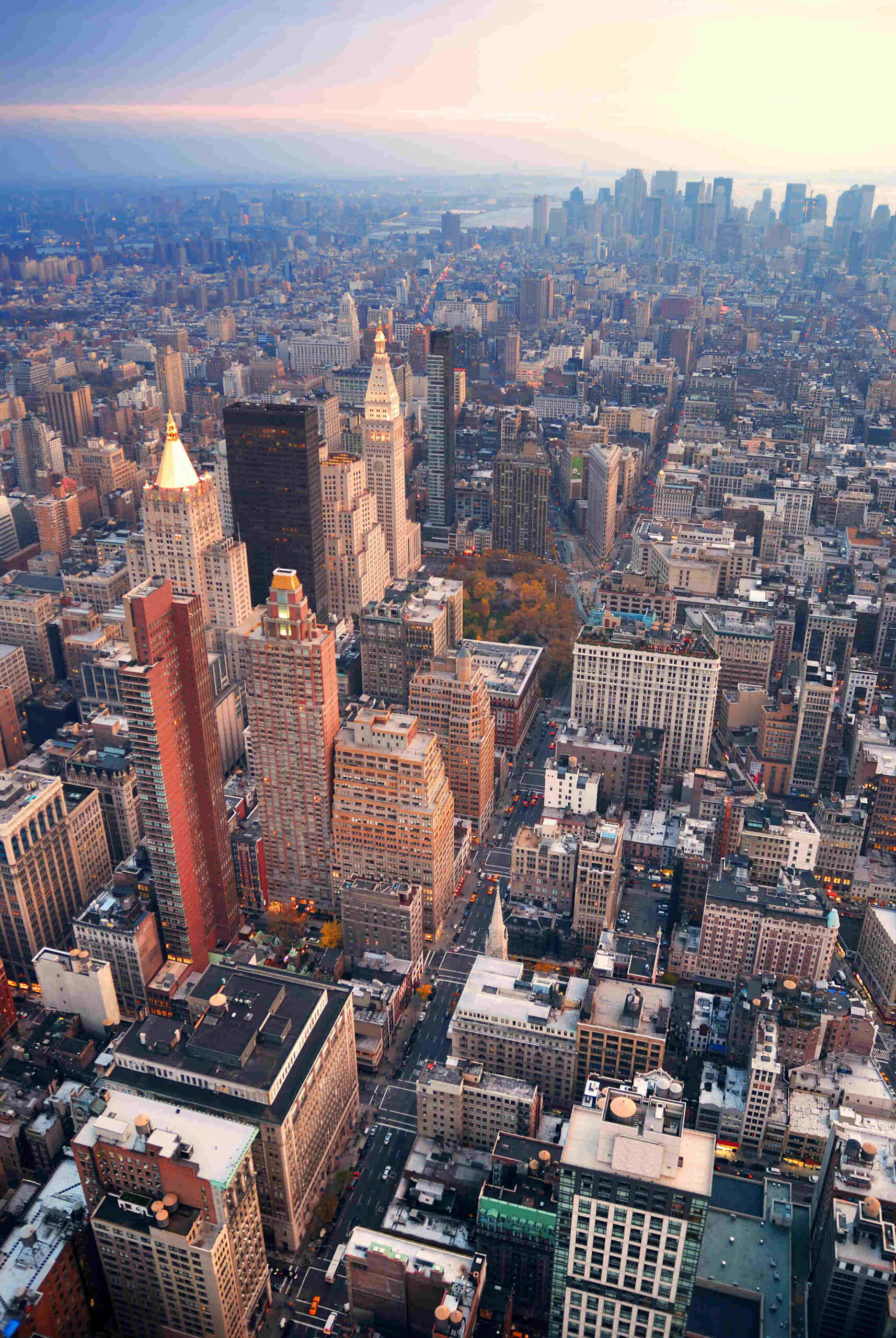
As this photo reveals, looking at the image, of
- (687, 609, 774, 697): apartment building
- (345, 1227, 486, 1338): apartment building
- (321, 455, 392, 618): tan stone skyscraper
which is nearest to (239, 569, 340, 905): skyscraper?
(345, 1227, 486, 1338): apartment building

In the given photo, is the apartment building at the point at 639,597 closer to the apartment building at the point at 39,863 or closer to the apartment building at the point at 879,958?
the apartment building at the point at 879,958

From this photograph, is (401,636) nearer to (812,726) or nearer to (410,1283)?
(812,726)

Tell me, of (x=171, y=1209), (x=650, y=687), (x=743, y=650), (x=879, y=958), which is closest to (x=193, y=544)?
(x=650, y=687)

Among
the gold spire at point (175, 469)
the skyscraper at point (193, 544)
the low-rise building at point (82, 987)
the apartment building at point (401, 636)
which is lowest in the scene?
the low-rise building at point (82, 987)

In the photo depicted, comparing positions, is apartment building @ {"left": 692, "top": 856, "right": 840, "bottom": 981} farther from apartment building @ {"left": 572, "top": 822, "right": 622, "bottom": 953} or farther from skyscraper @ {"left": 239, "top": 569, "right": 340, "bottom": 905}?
skyscraper @ {"left": 239, "top": 569, "right": 340, "bottom": 905}

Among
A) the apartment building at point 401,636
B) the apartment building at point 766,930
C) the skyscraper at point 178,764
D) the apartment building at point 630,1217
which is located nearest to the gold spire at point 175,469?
the apartment building at point 401,636

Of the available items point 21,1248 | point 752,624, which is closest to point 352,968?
point 21,1248
